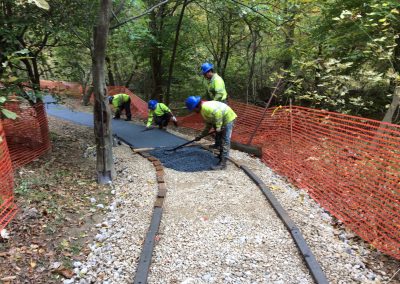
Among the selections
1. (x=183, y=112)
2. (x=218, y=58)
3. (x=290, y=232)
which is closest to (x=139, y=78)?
(x=183, y=112)

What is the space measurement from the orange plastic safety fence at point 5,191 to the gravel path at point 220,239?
113 centimetres

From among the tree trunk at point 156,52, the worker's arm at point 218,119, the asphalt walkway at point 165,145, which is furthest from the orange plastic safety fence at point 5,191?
the tree trunk at point 156,52

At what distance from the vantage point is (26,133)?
645 centimetres

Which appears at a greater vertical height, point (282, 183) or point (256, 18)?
point (256, 18)

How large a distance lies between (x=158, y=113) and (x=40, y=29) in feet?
14.2

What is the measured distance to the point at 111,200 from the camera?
5125mm

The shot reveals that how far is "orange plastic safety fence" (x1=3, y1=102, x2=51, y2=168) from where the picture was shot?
19.9 feet

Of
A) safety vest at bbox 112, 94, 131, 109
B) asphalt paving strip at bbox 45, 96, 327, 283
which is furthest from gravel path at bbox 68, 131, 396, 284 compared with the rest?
safety vest at bbox 112, 94, 131, 109

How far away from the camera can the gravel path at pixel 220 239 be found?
3.33 metres

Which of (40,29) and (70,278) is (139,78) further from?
(70,278)

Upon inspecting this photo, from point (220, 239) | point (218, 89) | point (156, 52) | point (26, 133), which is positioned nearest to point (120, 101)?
point (156, 52)

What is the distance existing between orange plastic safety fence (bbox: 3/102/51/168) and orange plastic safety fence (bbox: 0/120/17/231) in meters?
1.34

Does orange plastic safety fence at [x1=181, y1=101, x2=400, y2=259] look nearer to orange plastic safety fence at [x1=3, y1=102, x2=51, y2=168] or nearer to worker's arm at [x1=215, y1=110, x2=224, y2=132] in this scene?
worker's arm at [x1=215, y1=110, x2=224, y2=132]

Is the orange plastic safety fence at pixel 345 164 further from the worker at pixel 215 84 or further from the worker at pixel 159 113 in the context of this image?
the worker at pixel 159 113
